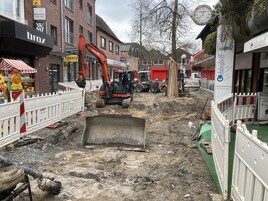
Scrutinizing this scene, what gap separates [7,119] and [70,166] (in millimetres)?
1883

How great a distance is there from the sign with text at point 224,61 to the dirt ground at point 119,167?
181cm

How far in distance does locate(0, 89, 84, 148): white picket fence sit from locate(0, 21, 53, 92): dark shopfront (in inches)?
143

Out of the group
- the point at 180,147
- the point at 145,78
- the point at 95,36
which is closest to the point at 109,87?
the point at 180,147

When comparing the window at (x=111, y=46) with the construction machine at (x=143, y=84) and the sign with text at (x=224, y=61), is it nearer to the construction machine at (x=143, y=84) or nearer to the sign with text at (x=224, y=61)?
the construction machine at (x=143, y=84)

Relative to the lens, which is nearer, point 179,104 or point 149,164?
point 149,164

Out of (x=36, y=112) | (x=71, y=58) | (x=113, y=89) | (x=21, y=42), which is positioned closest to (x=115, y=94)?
(x=113, y=89)

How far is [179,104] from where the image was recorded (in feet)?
53.5

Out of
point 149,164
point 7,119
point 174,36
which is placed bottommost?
point 149,164

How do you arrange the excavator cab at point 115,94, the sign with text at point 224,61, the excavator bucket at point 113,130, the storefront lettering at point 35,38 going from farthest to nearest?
the excavator cab at point 115,94 → the storefront lettering at point 35,38 → the sign with text at point 224,61 → the excavator bucket at point 113,130

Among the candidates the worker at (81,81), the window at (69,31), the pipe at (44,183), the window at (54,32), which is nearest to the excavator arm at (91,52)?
the worker at (81,81)

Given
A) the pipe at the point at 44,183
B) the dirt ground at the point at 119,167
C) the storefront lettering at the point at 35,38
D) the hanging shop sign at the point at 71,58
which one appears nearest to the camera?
the pipe at the point at 44,183

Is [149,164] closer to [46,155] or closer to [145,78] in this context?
[46,155]

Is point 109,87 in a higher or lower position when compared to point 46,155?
higher

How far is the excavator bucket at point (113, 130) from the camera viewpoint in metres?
7.59
